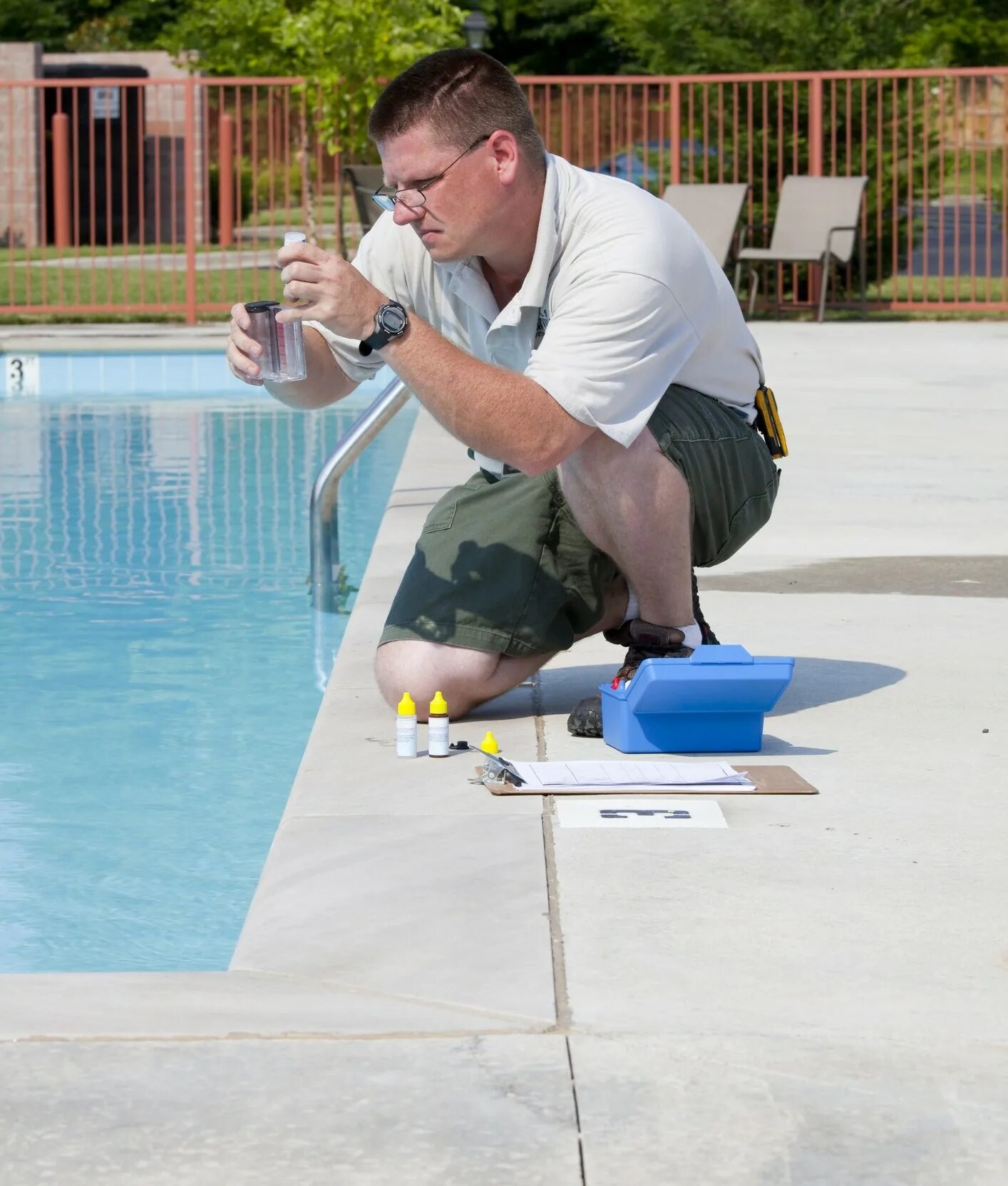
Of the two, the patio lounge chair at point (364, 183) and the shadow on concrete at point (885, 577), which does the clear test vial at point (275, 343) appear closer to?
the shadow on concrete at point (885, 577)

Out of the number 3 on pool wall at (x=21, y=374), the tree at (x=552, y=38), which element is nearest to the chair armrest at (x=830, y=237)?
the number 3 on pool wall at (x=21, y=374)

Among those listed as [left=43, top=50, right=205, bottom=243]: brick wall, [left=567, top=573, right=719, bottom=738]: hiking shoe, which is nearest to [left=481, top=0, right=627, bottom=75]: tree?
[left=43, top=50, right=205, bottom=243]: brick wall

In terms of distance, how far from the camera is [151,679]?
4738 mm

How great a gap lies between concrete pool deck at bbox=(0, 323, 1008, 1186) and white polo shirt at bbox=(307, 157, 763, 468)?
0.61m

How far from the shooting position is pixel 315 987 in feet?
7.13

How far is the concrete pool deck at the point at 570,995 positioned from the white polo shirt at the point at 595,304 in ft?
1.99

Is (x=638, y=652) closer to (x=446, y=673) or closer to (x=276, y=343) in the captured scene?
(x=446, y=673)

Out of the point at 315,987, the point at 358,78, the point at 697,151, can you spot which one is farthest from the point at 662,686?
the point at 358,78

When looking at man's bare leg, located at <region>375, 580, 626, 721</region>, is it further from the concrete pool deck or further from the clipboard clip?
the clipboard clip

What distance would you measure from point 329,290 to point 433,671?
0.73m

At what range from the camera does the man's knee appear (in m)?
3.38

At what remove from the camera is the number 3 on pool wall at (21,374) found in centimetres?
1184

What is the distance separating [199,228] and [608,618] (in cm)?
2245

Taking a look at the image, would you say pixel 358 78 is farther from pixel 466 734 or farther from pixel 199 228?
pixel 466 734
